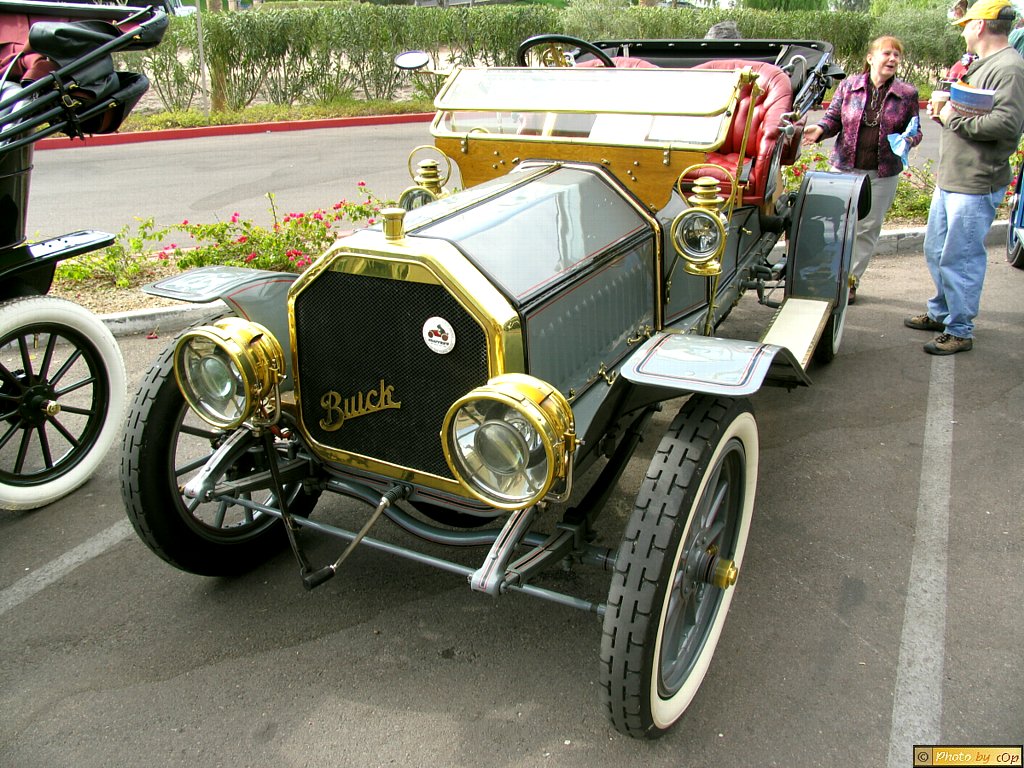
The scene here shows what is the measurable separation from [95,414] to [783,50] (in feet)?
14.9

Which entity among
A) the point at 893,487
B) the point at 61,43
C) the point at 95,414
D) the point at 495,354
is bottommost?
the point at 893,487

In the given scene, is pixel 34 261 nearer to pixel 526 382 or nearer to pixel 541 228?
pixel 541 228

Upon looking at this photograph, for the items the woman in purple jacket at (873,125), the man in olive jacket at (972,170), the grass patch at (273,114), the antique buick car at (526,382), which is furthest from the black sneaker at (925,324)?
the grass patch at (273,114)

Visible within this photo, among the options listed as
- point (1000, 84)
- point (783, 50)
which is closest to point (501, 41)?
point (783, 50)

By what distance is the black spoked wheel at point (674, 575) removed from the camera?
2104 mm

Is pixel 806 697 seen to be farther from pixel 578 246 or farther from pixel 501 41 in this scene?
pixel 501 41

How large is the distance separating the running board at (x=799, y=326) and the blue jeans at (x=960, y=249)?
121cm

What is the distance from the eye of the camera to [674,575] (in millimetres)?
2174

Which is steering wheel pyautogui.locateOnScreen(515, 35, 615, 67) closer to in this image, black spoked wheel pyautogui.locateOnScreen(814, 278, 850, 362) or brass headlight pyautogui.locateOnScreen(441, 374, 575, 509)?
black spoked wheel pyautogui.locateOnScreen(814, 278, 850, 362)

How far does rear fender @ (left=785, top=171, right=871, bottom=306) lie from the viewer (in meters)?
4.21

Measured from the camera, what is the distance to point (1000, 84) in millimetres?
4309

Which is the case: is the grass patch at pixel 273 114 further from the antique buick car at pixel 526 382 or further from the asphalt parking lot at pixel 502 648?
the asphalt parking lot at pixel 502 648

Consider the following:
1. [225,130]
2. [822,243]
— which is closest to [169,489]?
[822,243]

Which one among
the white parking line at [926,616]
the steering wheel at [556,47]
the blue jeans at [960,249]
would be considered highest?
the steering wheel at [556,47]
